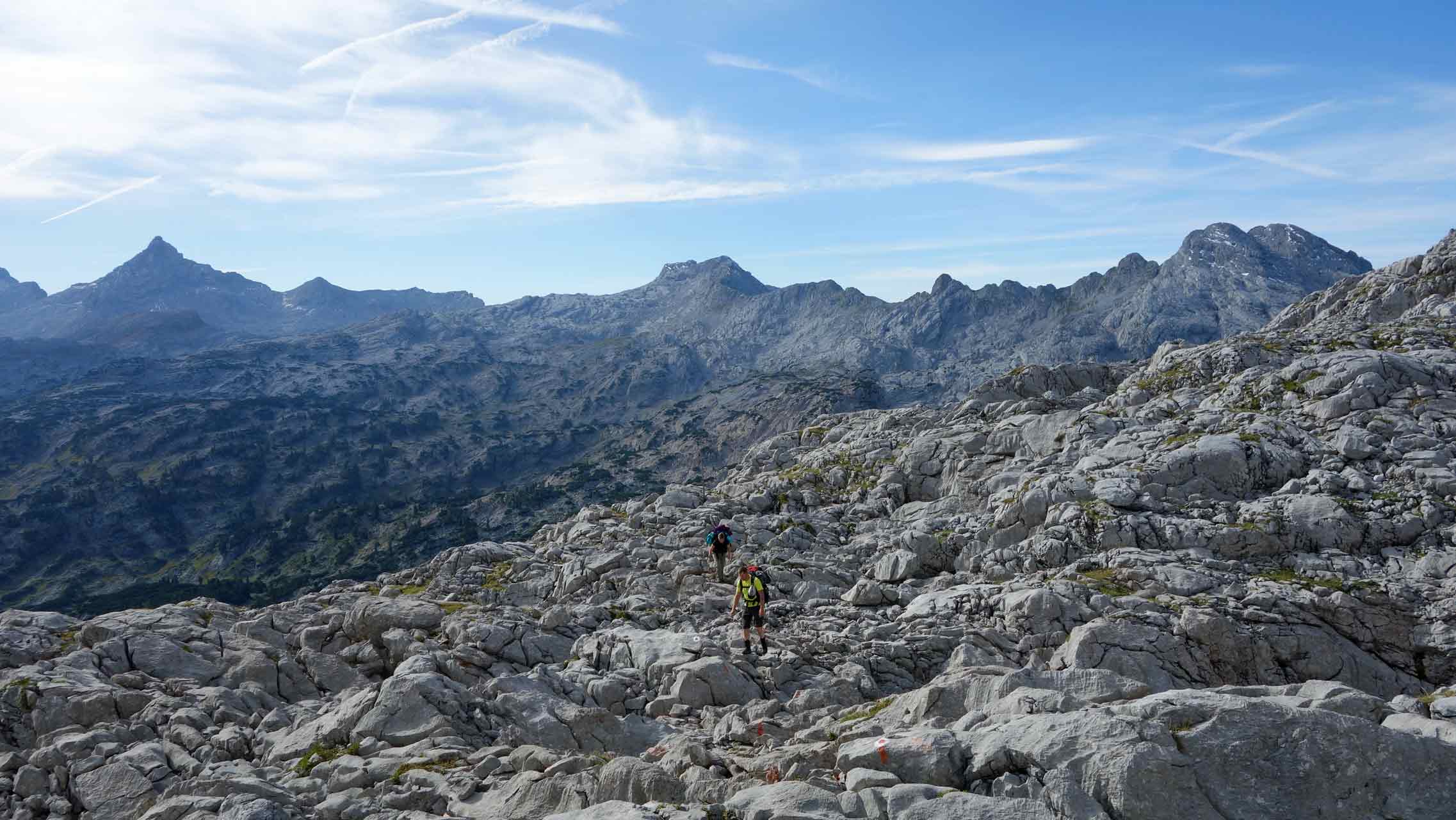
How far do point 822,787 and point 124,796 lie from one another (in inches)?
663

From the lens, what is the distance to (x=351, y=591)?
4316 centimetres

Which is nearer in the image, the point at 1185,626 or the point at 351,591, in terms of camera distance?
the point at 1185,626

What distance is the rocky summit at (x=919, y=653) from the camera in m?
14.4

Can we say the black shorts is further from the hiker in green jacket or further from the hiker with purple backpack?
Result: the hiker with purple backpack

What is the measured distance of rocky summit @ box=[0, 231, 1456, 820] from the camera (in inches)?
567

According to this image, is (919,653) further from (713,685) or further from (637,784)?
(637,784)

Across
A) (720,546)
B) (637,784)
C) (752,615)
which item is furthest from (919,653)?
(637,784)

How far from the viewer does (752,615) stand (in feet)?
93.4

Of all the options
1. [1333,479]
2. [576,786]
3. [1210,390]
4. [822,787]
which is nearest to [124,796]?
[576,786]

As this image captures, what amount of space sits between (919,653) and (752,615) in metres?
5.71

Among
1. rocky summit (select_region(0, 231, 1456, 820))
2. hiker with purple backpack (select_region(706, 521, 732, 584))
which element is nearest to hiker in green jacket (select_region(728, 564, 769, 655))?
rocky summit (select_region(0, 231, 1456, 820))

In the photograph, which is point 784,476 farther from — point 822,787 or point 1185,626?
point 822,787

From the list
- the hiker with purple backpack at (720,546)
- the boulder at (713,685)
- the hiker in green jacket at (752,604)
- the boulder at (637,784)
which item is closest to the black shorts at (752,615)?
the hiker in green jacket at (752,604)

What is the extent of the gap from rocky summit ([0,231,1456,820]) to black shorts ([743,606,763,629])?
4.03 ft
